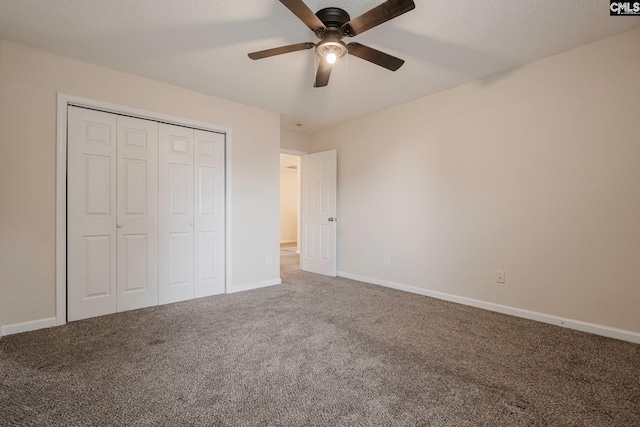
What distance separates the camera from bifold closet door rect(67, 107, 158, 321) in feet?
9.31

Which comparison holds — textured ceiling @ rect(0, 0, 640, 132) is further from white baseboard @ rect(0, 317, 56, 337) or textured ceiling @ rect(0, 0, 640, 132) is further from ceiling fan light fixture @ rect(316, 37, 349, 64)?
white baseboard @ rect(0, 317, 56, 337)

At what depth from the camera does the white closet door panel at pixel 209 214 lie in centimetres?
363

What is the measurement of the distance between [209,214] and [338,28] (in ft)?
8.57

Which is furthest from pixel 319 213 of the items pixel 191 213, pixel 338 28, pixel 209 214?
pixel 338 28

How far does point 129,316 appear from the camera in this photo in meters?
2.95

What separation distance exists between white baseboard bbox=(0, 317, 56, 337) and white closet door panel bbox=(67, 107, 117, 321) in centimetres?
15

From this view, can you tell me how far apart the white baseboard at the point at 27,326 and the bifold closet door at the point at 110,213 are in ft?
0.48

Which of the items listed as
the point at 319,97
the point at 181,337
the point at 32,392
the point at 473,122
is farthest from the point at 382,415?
the point at 319,97

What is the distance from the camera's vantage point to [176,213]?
11.3 ft

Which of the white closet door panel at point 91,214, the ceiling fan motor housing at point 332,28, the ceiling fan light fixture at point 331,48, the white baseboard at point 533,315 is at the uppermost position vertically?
the ceiling fan motor housing at point 332,28

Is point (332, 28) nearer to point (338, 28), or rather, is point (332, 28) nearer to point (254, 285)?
point (338, 28)

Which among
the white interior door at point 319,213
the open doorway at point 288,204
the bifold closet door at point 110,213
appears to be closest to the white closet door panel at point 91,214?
the bifold closet door at point 110,213

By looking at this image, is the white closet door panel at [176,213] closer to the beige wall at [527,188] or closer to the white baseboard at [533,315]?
the beige wall at [527,188]
